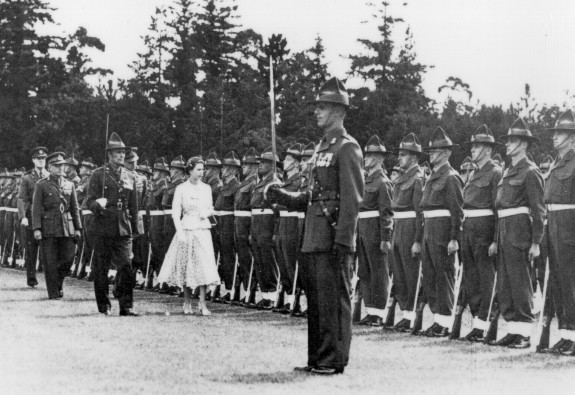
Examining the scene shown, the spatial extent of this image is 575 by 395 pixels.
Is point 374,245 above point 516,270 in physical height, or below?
above

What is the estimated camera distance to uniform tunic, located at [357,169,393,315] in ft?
44.3

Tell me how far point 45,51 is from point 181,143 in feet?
39.7

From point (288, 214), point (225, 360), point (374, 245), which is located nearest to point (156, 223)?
point (288, 214)

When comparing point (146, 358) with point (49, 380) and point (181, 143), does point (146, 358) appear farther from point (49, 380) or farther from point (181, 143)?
point (181, 143)

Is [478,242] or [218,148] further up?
[218,148]

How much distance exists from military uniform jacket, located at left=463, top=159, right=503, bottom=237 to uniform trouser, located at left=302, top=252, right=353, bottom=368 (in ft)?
10.7

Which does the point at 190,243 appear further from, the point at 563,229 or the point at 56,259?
the point at 563,229

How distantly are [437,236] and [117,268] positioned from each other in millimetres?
4944

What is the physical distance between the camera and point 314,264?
9.28 metres

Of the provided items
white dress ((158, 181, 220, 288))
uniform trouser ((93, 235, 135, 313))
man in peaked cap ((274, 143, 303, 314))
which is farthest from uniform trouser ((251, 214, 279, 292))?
uniform trouser ((93, 235, 135, 313))

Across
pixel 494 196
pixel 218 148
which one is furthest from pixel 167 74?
pixel 494 196

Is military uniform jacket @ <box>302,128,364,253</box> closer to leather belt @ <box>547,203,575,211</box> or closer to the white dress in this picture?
leather belt @ <box>547,203,575,211</box>

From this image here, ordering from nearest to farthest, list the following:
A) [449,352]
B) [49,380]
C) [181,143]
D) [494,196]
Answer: [49,380] → [449,352] → [494,196] → [181,143]

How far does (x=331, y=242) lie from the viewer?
9148mm
